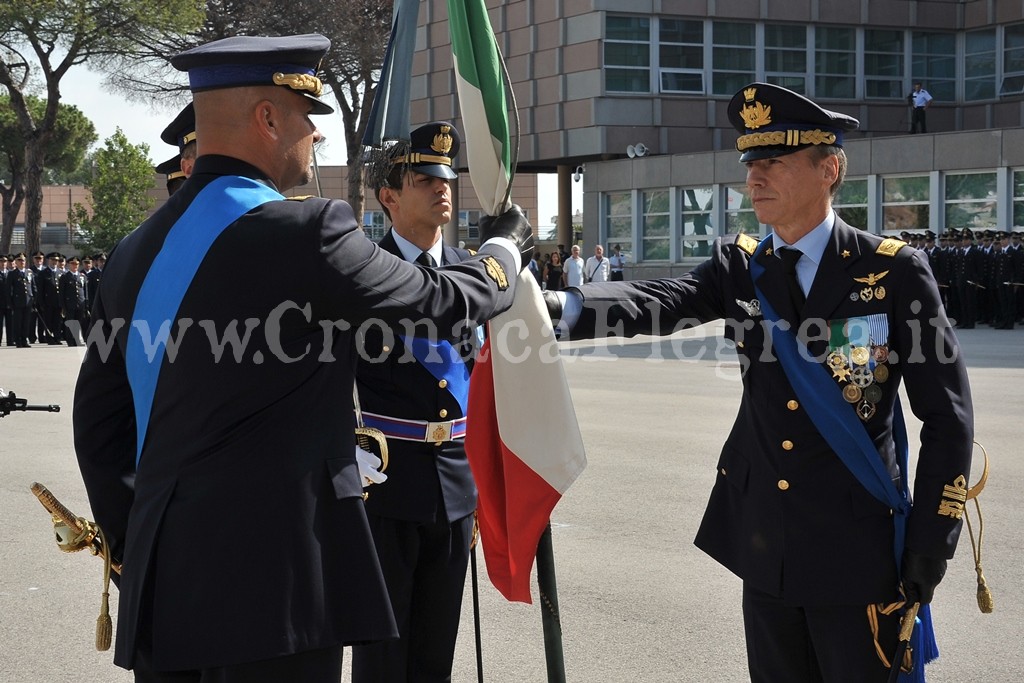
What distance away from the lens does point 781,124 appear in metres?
3.50

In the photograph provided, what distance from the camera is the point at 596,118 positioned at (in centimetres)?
3784

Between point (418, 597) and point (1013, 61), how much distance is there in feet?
130

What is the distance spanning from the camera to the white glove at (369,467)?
334cm

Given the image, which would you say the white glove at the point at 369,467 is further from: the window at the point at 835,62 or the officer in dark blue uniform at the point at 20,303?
the window at the point at 835,62

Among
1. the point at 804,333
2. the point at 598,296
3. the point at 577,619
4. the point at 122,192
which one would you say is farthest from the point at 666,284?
the point at 122,192

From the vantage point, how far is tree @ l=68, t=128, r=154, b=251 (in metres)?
61.8

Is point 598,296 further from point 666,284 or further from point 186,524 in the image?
point 186,524

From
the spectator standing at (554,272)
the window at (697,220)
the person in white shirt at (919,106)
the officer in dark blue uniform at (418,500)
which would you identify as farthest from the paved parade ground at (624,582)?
the person in white shirt at (919,106)

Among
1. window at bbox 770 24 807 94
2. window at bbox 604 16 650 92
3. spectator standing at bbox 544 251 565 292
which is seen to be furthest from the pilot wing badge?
window at bbox 770 24 807 94

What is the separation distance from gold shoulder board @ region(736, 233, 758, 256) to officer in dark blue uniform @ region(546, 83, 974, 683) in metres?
0.05

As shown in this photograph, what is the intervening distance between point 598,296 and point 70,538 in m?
1.73

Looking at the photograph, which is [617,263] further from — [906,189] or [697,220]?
[906,189]

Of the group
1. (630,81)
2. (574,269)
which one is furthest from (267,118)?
(630,81)

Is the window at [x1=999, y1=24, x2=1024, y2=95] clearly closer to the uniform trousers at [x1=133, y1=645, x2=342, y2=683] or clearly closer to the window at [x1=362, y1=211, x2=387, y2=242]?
the window at [x1=362, y1=211, x2=387, y2=242]
